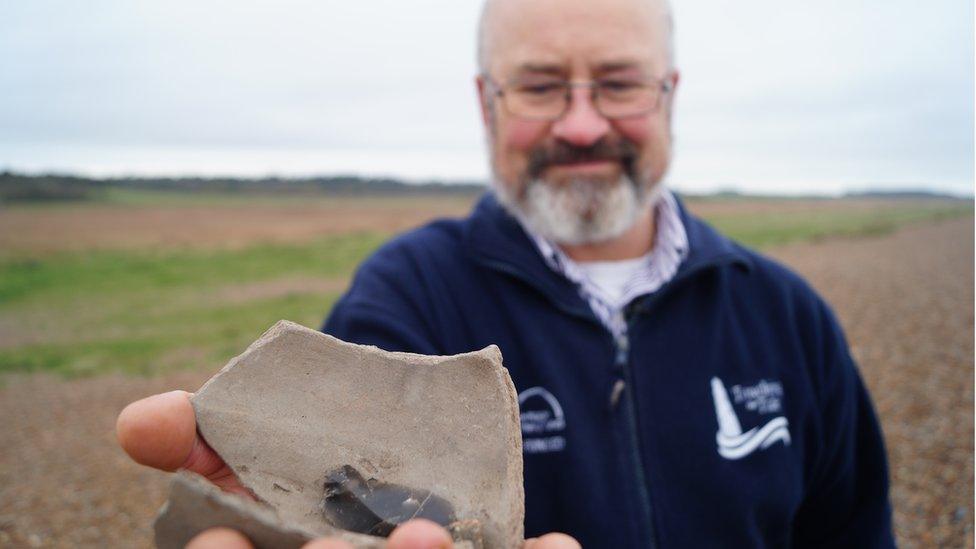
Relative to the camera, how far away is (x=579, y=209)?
2791mm

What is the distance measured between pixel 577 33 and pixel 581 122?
33 centimetres

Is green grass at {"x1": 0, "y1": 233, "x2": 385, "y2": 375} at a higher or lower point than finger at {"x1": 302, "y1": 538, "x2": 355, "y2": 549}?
lower

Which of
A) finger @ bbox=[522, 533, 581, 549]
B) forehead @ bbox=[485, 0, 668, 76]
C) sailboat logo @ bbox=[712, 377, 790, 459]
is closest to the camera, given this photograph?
finger @ bbox=[522, 533, 581, 549]

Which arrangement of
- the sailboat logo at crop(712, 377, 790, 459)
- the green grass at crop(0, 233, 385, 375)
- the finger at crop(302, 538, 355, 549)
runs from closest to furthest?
A: the finger at crop(302, 538, 355, 549), the sailboat logo at crop(712, 377, 790, 459), the green grass at crop(0, 233, 385, 375)

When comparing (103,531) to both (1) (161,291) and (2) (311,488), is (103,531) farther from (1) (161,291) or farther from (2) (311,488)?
(1) (161,291)

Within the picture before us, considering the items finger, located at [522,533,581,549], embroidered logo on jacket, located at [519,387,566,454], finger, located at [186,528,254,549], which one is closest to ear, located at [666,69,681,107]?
embroidered logo on jacket, located at [519,387,566,454]

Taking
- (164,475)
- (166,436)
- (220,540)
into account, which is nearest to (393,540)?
(220,540)

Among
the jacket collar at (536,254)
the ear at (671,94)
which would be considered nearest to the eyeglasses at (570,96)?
the ear at (671,94)

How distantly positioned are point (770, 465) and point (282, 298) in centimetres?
1631

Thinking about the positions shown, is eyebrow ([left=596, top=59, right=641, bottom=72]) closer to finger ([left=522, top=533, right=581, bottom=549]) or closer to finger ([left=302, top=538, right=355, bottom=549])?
finger ([left=522, top=533, right=581, bottom=549])

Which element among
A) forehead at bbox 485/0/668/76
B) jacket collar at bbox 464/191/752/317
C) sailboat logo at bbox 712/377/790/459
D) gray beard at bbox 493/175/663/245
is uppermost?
forehead at bbox 485/0/668/76

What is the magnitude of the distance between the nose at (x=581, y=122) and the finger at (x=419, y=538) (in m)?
1.76

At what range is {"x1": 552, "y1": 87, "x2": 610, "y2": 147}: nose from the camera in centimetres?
262

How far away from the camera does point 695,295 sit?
266 cm
